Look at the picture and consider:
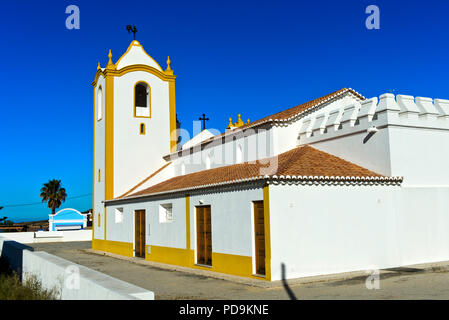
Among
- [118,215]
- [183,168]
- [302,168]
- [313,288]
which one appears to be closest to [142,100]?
[183,168]

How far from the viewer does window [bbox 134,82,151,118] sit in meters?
29.0

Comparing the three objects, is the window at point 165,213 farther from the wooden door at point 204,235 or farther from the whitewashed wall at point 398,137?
the whitewashed wall at point 398,137

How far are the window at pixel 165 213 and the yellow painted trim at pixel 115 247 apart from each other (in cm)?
406

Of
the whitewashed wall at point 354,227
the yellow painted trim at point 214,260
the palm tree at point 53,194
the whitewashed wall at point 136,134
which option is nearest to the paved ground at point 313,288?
the yellow painted trim at point 214,260

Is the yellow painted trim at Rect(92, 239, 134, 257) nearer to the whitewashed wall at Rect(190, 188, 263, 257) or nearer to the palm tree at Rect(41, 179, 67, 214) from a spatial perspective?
the whitewashed wall at Rect(190, 188, 263, 257)

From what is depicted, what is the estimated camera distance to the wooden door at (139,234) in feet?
72.5

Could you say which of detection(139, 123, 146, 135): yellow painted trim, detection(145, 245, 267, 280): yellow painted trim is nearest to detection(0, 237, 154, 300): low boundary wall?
detection(145, 245, 267, 280): yellow painted trim

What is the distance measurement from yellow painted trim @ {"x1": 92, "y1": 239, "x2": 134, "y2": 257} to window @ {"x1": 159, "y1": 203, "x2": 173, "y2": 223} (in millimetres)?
4057

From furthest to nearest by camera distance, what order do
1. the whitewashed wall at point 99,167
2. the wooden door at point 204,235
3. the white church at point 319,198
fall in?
the whitewashed wall at point 99,167, the wooden door at point 204,235, the white church at point 319,198

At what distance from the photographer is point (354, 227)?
46.2 feet

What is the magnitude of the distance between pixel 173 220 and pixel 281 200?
7.00m

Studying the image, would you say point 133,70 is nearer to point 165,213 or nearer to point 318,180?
point 165,213

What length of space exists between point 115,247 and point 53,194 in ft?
128
